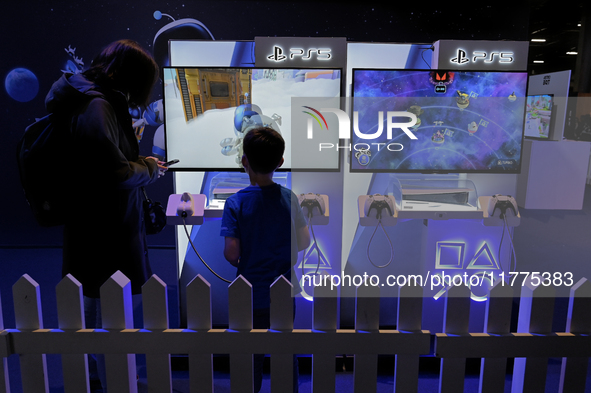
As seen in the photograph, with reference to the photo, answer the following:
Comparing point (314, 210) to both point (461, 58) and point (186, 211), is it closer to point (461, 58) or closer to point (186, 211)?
point (186, 211)

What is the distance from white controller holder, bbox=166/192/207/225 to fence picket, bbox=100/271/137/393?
1.00 m

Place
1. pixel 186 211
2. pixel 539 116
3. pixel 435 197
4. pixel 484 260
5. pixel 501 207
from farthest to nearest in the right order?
1. pixel 539 116
2. pixel 484 260
3. pixel 435 197
4. pixel 501 207
5. pixel 186 211

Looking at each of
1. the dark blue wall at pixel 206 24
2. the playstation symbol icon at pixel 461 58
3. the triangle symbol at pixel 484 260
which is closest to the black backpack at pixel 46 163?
the playstation symbol icon at pixel 461 58

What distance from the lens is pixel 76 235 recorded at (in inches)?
66.4

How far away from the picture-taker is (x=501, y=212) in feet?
7.77

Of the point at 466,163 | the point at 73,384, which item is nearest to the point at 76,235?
the point at 73,384

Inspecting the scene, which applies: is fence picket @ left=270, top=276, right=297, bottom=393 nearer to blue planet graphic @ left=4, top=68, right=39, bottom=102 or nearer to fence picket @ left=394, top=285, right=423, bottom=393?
fence picket @ left=394, top=285, right=423, bottom=393

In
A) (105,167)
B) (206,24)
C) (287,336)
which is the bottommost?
(287,336)

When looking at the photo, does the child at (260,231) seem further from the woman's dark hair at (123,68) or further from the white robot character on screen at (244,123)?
the white robot character on screen at (244,123)

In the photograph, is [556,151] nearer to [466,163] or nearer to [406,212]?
[466,163]

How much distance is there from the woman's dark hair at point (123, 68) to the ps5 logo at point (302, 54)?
0.84m

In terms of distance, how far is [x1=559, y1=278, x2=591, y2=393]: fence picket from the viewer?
1.25m

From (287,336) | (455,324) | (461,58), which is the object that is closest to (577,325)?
(455,324)

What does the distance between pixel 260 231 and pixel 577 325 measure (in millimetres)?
1078
